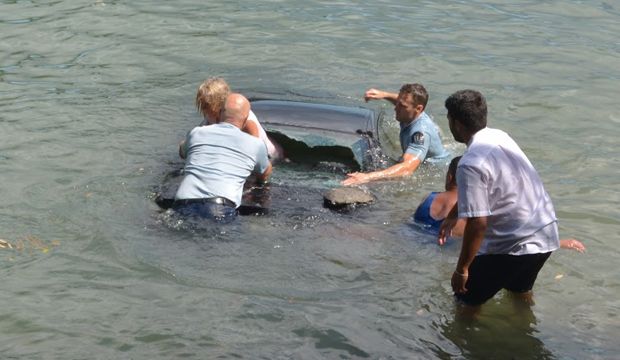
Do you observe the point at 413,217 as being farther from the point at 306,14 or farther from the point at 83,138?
the point at 306,14

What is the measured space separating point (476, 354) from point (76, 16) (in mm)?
11678

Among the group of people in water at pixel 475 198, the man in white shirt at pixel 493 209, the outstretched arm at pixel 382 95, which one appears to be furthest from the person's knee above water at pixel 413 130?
the man in white shirt at pixel 493 209

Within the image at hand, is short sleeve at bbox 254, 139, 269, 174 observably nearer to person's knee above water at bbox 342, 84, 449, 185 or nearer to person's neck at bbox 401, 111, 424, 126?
person's knee above water at bbox 342, 84, 449, 185

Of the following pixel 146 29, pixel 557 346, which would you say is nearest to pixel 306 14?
pixel 146 29

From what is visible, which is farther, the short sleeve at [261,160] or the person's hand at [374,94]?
the person's hand at [374,94]

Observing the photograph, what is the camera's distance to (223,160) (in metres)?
8.27

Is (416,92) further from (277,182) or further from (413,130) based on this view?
(277,182)

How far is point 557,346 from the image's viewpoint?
666 centimetres

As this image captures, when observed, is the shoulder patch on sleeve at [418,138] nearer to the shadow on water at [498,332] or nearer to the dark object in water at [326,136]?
the dark object in water at [326,136]

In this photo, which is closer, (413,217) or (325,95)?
(413,217)

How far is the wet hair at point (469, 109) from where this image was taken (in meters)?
6.10

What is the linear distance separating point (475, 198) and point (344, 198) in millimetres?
2801

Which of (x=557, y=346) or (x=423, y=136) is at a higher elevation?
(x=423, y=136)

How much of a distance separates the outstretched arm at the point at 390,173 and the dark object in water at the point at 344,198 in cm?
28
